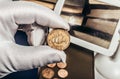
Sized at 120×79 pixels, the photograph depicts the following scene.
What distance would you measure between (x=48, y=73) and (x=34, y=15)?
0.17 meters

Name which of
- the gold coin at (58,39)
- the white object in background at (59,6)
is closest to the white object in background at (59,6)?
the white object in background at (59,6)

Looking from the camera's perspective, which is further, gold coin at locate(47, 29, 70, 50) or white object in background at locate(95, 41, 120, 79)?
white object in background at locate(95, 41, 120, 79)

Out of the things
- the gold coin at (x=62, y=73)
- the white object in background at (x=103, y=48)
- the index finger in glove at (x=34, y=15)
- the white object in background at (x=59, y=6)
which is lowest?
the gold coin at (x=62, y=73)

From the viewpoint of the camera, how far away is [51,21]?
44 cm

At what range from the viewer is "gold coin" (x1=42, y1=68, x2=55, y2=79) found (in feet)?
1.82

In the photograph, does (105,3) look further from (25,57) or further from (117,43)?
(25,57)

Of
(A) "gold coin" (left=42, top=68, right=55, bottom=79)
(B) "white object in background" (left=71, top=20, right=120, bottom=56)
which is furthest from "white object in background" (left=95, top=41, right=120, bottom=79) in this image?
(A) "gold coin" (left=42, top=68, right=55, bottom=79)

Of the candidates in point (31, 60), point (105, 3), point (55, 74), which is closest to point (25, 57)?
point (31, 60)

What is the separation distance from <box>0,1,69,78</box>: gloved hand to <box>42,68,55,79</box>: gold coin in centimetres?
12

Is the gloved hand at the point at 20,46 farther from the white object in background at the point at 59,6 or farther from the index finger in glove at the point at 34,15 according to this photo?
the white object in background at the point at 59,6

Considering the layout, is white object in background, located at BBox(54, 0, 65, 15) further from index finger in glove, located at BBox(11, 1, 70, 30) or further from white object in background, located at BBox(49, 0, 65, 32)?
index finger in glove, located at BBox(11, 1, 70, 30)

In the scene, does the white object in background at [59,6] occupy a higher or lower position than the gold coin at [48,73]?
higher

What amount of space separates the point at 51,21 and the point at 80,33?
0.17 metres

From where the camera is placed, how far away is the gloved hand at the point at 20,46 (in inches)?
16.5
